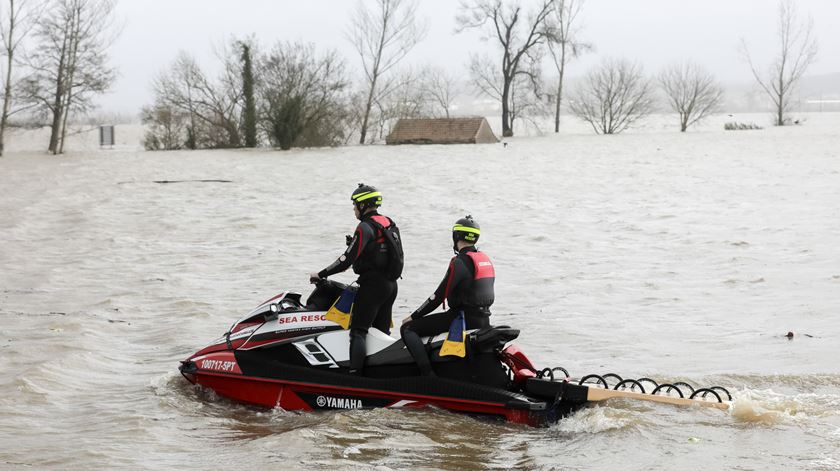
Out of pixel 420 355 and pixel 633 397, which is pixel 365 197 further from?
pixel 633 397

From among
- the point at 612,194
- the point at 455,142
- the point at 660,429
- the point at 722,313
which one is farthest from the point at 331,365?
the point at 455,142

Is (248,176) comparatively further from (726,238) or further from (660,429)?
(660,429)

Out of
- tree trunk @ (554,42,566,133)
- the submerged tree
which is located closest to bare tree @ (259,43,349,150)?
the submerged tree

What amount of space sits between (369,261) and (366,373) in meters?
0.93

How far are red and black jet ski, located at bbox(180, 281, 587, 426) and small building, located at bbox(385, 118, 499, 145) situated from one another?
44143 millimetres

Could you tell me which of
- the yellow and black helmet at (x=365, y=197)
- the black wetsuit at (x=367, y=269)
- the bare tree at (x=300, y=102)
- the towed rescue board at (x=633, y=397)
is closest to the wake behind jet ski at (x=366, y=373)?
the towed rescue board at (x=633, y=397)

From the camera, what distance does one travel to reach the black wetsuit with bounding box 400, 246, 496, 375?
24.7ft

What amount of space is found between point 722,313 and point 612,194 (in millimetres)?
14267

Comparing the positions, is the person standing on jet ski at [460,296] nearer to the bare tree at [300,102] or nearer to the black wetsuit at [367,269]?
the black wetsuit at [367,269]

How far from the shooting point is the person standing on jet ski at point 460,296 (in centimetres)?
754

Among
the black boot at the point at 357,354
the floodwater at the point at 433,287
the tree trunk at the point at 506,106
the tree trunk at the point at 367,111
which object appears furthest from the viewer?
the tree trunk at the point at 506,106

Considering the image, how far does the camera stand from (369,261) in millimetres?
8008

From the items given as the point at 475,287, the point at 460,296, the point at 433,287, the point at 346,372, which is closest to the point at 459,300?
the point at 460,296

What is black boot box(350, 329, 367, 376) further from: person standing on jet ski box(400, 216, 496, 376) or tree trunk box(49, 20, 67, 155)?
tree trunk box(49, 20, 67, 155)
